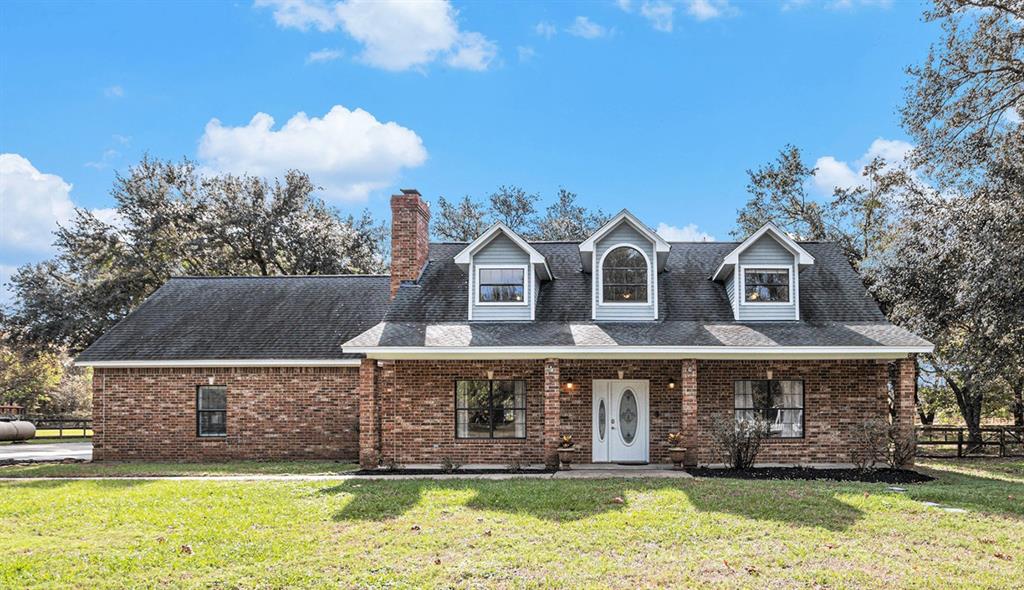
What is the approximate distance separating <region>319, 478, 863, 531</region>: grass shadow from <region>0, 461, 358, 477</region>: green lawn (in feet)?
10.6

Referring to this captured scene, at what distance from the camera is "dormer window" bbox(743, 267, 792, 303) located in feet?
61.5

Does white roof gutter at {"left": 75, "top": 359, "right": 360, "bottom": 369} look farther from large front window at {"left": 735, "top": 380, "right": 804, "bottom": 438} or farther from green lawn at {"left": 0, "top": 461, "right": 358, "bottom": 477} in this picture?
large front window at {"left": 735, "top": 380, "right": 804, "bottom": 438}

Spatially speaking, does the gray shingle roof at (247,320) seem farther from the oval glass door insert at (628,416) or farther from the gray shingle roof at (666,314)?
the oval glass door insert at (628,416)

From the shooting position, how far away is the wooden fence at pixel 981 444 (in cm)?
2228

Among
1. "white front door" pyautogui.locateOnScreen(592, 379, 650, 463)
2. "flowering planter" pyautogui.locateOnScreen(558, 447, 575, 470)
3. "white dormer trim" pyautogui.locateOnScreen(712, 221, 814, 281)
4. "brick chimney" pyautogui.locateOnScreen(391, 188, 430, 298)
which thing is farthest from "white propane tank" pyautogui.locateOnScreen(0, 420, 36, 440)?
"white dormer trim" pyautogui.locateOnScreen(712, 221, 814, 281)

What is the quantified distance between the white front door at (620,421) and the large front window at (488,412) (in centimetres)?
173

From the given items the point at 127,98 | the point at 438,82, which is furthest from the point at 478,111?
the point at 127,98

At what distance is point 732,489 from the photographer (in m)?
13.3

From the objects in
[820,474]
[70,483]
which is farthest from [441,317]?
[820,474]

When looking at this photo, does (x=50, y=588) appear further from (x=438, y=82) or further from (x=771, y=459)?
(x=438, y=82)

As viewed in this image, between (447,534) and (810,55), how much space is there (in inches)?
758

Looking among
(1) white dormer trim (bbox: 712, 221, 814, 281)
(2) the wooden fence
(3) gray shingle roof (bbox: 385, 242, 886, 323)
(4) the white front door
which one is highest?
(1) white dormer trim (bbox: 712, 221, 814, 281)

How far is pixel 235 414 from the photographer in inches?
786

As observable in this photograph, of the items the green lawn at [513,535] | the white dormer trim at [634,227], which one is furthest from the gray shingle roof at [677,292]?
the green lawn at [513,535]
